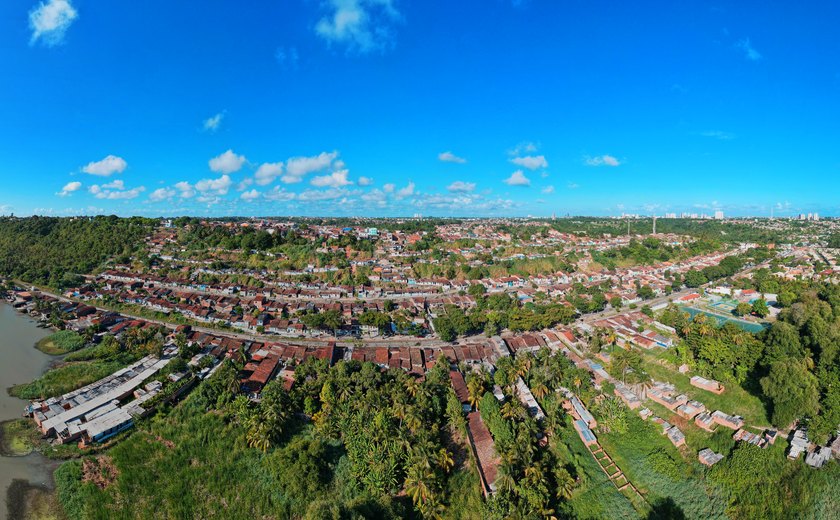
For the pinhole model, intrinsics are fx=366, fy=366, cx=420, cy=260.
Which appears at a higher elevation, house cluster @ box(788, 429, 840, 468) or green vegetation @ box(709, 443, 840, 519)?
house cluster @ box(788, 429, 840, 468)

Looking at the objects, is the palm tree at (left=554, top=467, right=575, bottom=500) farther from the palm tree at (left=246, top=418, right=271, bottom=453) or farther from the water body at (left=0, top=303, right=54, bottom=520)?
the water body at (left=0, top=303, right=54, bottom=520)

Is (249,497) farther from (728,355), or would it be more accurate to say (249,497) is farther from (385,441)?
(728,355)

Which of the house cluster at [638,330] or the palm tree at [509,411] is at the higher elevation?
the house cluster at [638,330]

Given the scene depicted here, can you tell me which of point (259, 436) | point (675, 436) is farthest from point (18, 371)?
point (675, 436)

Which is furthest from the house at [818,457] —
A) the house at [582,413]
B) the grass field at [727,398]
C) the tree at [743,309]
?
the tree at [743,309]

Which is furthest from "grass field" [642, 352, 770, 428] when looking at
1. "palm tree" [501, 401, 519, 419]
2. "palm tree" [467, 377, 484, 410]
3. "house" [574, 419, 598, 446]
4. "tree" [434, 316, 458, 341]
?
"tree" [434, 316, 458, 341]

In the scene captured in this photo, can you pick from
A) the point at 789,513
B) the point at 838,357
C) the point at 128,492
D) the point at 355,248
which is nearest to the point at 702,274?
the point at 838,357

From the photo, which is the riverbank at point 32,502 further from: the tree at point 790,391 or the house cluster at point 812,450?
the tree at point 790,391
